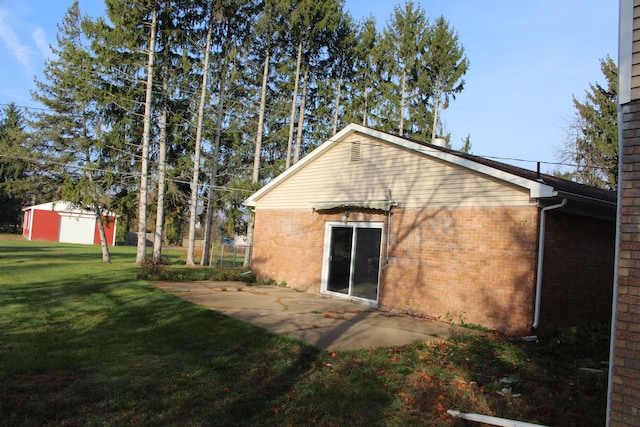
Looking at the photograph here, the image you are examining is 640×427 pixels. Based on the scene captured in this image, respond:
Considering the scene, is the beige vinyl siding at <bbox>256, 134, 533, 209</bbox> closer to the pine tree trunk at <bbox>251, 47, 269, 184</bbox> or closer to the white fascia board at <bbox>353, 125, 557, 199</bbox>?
the white fascia board at <bbox>353, 125, 557, 199</bbox>

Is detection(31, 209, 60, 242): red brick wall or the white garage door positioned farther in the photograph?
the white garage door

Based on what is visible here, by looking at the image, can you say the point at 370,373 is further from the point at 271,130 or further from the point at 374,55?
the point at 374,55

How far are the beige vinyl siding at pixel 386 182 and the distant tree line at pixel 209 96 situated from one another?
9.45 meters

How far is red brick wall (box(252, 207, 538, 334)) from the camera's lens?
345 inches

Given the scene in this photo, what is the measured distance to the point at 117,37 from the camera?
21.2m

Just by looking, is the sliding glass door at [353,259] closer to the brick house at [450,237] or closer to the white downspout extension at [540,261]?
the brick house at [450,237]

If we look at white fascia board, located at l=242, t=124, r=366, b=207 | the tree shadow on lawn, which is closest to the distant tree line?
white fascia board, located at l=242, t=124, r=366, b=207

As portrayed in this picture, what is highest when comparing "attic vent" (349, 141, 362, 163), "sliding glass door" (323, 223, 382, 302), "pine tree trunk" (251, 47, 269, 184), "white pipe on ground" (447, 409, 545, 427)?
"pine tree trunk" (251, 47, 269, 184)

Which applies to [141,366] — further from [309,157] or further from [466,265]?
[309,157]

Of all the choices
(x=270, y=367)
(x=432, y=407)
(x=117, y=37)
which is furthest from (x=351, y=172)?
(x=117, y=37)

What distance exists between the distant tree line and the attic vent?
11435 mm

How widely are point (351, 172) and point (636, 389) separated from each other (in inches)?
385

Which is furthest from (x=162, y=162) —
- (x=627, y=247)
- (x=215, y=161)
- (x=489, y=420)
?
(x=627, y=247)

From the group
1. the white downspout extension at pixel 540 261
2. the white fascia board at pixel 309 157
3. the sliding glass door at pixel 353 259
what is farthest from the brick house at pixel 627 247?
the white fascia board at pixel 309 157
